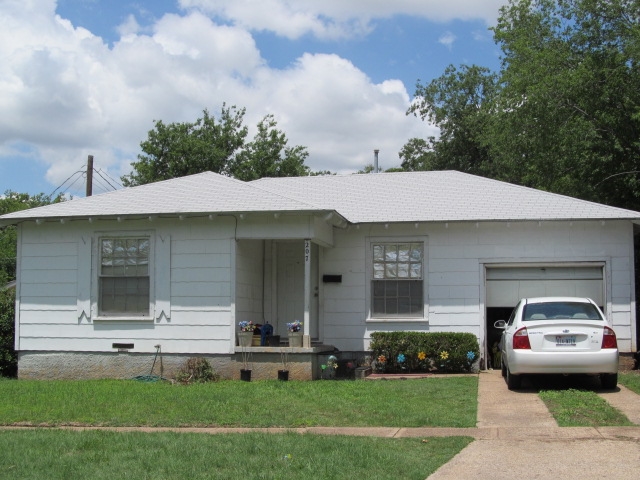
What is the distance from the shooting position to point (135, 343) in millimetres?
16156

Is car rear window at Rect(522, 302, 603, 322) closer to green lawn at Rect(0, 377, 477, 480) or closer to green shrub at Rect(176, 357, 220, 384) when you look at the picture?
green lawn at Rect(0, 377, 477, 480)

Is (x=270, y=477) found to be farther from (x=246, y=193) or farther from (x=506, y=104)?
(x=506, y=104)

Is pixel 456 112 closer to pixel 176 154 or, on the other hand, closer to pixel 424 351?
pixel 176 154

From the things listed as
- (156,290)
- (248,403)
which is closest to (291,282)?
(156,290)

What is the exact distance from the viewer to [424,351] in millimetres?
16078

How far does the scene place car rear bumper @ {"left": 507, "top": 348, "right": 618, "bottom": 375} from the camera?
12133 millimetres

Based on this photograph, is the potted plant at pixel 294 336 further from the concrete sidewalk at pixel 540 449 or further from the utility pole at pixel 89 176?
the utility pole at pixel 89 176

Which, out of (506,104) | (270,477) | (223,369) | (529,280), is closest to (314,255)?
(223,369)

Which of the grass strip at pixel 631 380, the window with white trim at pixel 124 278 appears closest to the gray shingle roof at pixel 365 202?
the window with white trim at pixel 124 278

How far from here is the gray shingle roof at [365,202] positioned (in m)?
15.9

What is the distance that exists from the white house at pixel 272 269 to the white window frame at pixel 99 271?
29 millimetres

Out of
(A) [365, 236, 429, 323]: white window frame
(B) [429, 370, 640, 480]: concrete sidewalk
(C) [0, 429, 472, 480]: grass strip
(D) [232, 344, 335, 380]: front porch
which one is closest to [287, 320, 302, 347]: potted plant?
(D) [232, 344, 335, 380]: front porch

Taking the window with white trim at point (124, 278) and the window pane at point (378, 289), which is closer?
the window with white trim at point (124, 278)

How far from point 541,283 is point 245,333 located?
250 inches
